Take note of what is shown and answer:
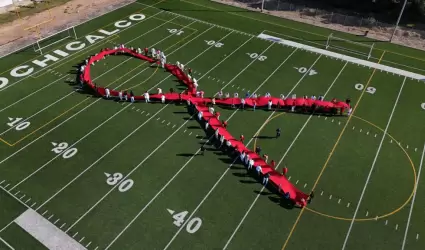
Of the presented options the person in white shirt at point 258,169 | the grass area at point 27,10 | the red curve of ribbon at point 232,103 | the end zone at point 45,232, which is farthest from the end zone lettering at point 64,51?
the person in white shirt at point 258,169

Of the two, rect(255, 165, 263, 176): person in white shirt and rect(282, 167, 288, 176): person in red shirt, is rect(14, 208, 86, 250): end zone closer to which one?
rect(255, 165, 263, 176): person in white shirt

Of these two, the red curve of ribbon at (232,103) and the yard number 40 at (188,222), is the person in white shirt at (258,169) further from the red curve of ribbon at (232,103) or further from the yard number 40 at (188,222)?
the yard number 40 at (188,222)

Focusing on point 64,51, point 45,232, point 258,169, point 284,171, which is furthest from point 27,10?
point 284,171

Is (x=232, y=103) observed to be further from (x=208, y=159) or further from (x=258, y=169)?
(x=258, y=169)

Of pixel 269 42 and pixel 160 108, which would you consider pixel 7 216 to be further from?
pixel 269 42

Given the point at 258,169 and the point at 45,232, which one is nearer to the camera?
the point at 45,232
